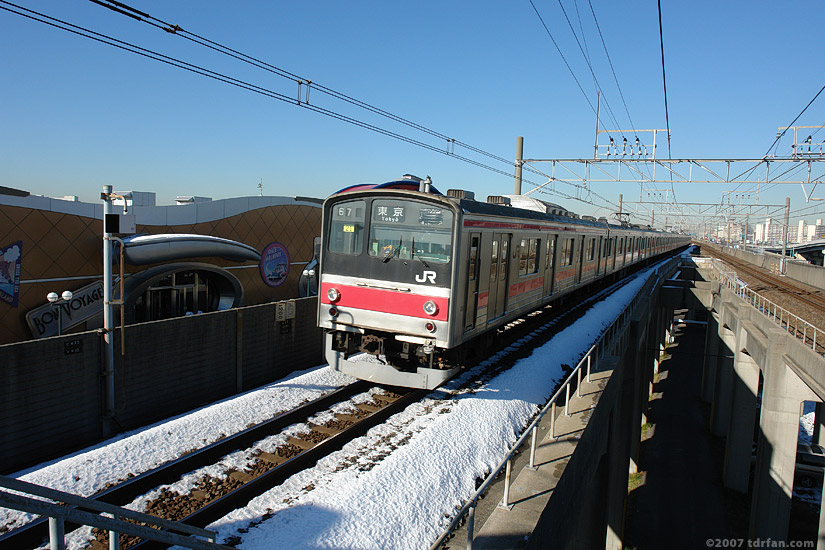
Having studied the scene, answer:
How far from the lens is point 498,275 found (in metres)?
9.36

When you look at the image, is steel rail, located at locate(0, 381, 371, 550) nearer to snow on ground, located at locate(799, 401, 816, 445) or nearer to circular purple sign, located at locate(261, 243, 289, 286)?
circular purple sign, located at locate(261, 243, 289, 286)

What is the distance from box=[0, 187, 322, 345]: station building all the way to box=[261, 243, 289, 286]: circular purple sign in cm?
3

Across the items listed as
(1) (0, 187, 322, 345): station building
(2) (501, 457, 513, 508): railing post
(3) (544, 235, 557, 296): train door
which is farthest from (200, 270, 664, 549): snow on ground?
(1) (0, 187, 322, 345): station building

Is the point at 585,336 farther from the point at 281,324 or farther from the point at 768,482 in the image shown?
the point at 281,324

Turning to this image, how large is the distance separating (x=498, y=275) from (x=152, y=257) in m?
7.82

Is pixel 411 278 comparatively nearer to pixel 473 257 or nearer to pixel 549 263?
pixel 473 257

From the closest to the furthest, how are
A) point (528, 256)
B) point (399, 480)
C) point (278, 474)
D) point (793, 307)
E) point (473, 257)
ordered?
point (399, 480) < point (278, 474) < point (473, 257) < point (528, 256) < point (793, 307)

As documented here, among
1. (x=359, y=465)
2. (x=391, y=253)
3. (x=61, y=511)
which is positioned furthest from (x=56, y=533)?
(x=391, y=253)

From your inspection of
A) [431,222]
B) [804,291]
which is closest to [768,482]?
[431,222]

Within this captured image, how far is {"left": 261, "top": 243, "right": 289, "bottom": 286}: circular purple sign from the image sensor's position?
16116mm

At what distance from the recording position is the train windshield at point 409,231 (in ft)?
25.3

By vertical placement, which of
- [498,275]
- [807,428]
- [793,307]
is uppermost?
[498,275]

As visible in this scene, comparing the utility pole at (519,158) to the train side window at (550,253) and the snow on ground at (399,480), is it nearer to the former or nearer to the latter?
the train side window at (550,253)

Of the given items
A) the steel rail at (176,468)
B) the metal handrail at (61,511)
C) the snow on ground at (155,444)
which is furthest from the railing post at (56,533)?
the snow on ground at (155,444)
